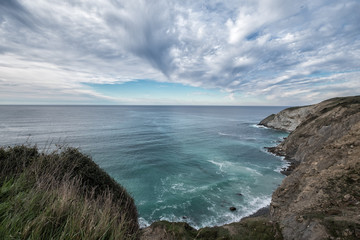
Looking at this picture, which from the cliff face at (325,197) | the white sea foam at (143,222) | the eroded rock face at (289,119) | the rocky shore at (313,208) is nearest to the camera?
the cliff face at (325,197)

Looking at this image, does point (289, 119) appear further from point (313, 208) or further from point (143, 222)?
point (143, 222)

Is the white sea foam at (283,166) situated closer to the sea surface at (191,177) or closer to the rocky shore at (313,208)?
the sea surface at (191,177)

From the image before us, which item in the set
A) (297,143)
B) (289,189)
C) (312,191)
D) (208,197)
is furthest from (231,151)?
(312,191)

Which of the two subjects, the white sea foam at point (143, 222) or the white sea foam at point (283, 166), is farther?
the white sea foam at point (283, 166)

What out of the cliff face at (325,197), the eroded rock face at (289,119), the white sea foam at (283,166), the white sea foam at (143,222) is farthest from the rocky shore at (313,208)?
the eroded rock face at (289,119)

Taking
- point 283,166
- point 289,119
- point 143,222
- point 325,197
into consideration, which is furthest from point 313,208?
point 289,119

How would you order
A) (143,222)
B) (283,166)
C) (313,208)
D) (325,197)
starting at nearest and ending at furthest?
(313,208), (325,197), (143,222), (283,166)

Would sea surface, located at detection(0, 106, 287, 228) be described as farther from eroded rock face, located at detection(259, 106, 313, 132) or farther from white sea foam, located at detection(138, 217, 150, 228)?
eroded rock face, located at detection(259, 106, 313, 132)

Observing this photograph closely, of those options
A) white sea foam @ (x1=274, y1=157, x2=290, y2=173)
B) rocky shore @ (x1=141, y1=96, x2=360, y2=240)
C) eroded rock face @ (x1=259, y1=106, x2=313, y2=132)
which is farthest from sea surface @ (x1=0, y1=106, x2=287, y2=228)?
eroded rock face @ (x1=259, y1=106, x2=313, y2=132)

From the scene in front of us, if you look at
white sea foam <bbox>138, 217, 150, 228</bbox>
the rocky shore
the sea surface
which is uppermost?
the rocky shore

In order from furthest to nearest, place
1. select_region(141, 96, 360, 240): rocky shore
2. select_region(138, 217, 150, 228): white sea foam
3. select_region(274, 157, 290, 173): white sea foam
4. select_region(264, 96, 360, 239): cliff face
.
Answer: select_region(274, 157, 290, 173): white sea foam < select_region(138, 217, 150, 228): white sea foam < select_region(141, 96, 360, 240): rocky shore < select_region(264, 96, 360, 239): cliff face

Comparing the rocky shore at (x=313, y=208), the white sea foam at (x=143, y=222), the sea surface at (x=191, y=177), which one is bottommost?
the white sea foam at (x=143, y=222)

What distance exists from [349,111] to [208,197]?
31.3 m

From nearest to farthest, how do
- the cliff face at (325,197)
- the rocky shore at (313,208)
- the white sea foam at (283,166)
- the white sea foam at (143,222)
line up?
the cliff face at (325,197) < the rocky shore at (313,208) < the white sea foam at (143,222) < the white sea foam at (283,166)
